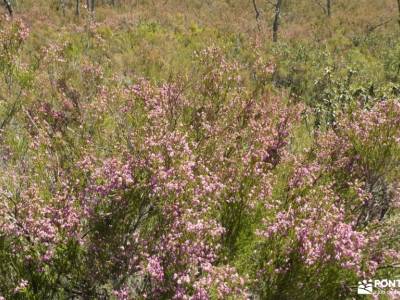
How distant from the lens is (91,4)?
72.2 ft

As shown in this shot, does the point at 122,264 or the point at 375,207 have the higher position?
the point at 375,207

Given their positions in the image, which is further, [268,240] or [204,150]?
[204,150]

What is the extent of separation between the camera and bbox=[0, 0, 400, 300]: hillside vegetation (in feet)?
14.3

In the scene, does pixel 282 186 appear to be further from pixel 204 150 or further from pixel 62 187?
pixel 62 187

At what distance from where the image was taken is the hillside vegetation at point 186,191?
4.36 m

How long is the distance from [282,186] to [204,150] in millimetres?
1198

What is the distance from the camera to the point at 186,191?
4.50 meters

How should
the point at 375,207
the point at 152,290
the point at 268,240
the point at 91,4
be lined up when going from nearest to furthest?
the point at 152,290 → the point at 268,240 → the point at 375,207 → the point at 91,4

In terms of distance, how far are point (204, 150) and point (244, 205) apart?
124 cm

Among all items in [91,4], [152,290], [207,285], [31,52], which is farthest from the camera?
[91,4]

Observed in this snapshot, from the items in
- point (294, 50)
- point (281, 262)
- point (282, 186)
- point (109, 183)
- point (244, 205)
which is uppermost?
point (294, 50)

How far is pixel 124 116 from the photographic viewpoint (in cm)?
705

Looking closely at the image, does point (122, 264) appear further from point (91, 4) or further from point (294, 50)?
point (91, 4)

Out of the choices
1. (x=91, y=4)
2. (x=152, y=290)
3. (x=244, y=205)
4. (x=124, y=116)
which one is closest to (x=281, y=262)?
(x=244, y=205)
